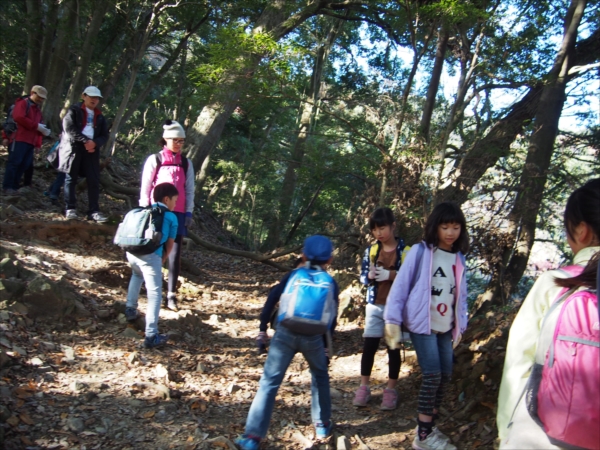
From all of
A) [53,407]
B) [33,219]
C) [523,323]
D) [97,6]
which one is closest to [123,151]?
[97,6]

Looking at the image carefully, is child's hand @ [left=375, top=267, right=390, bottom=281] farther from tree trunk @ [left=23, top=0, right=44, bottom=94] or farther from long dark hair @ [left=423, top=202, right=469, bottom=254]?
tree trunk @ [left=23, top=0, right=44, bottom=94]

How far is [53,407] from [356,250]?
573cm

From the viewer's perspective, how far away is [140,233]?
461 centimetres

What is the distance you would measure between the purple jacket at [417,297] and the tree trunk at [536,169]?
2975 mm

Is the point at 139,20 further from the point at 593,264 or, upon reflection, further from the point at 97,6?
the point at 593,264

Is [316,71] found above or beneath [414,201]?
above

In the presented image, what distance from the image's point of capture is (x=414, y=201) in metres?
6.28

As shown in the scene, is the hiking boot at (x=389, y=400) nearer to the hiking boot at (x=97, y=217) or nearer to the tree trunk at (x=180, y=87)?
the hiking boot at (x=97, y=217)

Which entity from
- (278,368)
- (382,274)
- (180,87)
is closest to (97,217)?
(382,274)

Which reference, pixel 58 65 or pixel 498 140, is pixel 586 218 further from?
pixel 58 65

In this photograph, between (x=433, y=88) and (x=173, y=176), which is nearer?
(x=173, y=176)

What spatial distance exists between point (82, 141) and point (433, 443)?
602 cm

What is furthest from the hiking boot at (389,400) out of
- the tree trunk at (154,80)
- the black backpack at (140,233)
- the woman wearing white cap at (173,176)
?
the tree trunk at (154,80)

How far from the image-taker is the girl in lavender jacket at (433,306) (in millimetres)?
3471
